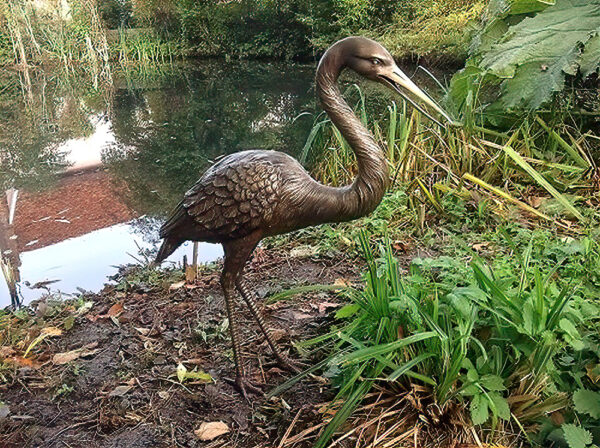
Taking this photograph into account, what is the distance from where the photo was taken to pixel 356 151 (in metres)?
2.03

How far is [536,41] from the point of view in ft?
11.3

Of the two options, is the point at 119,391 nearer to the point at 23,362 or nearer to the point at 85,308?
the point at 23,362

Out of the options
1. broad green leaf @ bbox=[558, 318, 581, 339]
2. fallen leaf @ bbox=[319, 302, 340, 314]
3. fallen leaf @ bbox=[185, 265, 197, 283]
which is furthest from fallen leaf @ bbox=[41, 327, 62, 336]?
broad green leaf @ bbox=[558, 318, 581, 339]

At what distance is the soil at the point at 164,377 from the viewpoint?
2.10 m

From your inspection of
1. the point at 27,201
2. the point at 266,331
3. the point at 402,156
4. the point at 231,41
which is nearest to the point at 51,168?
the point at 27,201

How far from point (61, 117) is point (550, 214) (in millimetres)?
10003

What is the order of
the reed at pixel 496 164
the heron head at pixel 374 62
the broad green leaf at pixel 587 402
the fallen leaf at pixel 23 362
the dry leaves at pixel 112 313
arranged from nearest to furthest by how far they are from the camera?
the broad green leaf at pixel 587 402 → the heron head at pixel 374 62 → the fallen leaf at pixel 23 362 → the dry leaves at pixel 112 313 → the reed at pixel 496 164

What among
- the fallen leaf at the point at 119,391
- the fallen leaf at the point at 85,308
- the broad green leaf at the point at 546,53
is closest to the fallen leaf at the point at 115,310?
the fallen leaf at the point at 85,308

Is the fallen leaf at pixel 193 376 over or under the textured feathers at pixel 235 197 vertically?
under

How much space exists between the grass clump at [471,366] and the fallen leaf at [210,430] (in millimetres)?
476

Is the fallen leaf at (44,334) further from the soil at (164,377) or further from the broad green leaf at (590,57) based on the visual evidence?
the broad green leaf at (590,57)

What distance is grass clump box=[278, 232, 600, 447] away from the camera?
170 centimetres

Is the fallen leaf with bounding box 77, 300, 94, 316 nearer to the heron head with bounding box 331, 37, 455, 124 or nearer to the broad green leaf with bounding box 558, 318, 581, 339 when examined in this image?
the heron head with bounding box 331, 37, 455, 124

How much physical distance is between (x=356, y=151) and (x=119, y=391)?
155cm
